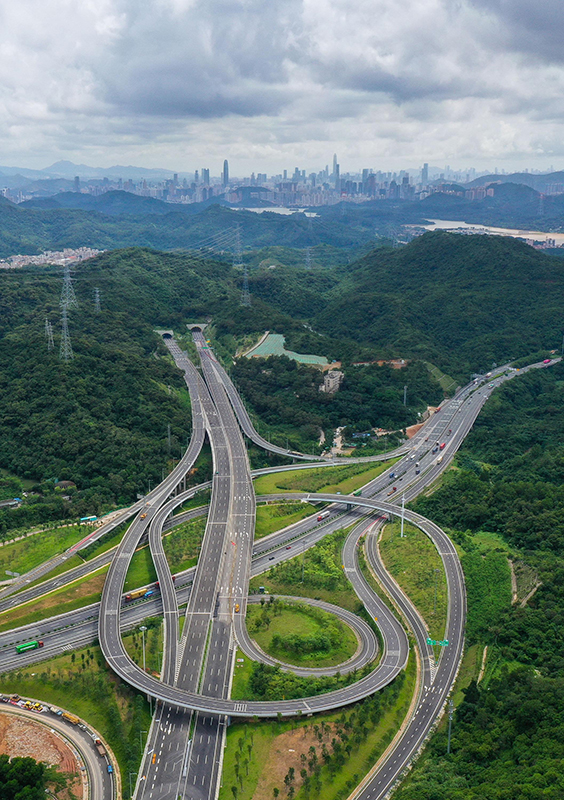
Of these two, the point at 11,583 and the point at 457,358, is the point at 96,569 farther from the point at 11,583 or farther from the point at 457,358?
the point at 457,358

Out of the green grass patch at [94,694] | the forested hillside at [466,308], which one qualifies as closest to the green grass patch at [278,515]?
the green grass patch at [94,694]

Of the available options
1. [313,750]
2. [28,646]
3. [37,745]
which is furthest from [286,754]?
[28,646]

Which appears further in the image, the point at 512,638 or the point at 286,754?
the point at 512,638

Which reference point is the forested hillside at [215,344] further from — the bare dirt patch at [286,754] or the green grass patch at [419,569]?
the bare dirt patch at [286,754]

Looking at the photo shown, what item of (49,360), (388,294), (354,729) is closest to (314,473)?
(49,360)

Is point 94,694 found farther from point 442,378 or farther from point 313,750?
point 442,378

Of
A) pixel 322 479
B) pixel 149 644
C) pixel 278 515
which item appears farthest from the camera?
pixel 322 479

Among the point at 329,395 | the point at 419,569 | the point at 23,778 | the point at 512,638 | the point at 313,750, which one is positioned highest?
the point at 329,395
